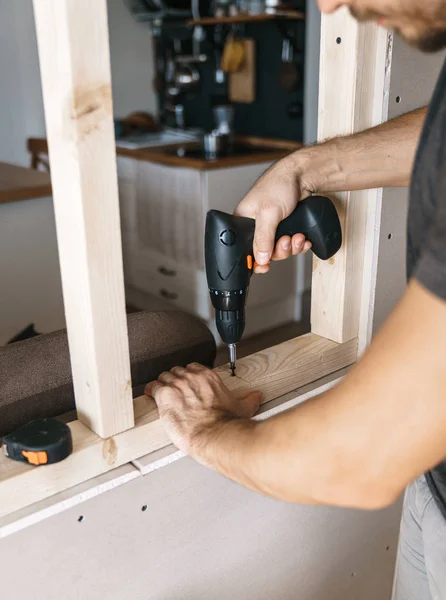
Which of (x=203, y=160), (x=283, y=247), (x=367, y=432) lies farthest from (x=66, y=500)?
(x=203, y=160)

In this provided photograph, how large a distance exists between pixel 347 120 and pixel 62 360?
2.05 feet

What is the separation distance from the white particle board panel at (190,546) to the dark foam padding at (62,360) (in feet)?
0.67

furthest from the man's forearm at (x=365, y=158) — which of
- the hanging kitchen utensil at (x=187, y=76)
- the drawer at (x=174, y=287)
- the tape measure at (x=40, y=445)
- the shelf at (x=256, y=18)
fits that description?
the hanging kitchen utensil at (x=187, y=76)

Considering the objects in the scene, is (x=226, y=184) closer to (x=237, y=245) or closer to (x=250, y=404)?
(x=237, y=245)

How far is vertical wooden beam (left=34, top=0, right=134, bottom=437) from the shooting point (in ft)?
2.31

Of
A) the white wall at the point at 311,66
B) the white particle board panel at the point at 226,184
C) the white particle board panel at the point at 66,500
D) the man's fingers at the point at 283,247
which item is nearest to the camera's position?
the white particle board panel at the point at 66,500

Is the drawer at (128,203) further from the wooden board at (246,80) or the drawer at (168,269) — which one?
the wooden board at (246,80)

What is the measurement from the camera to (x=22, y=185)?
2.44 m

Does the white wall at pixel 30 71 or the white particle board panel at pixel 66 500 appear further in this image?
the white wall at pixel 30 71

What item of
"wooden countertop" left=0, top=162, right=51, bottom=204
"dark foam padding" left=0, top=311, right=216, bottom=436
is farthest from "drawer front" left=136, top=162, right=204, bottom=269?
"dark foam padding" left=0, top=311, right=216, bottom=436

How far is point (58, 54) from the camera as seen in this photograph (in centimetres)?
71

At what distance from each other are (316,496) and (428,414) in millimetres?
174

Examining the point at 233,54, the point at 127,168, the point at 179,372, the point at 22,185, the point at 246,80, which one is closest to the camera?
the point at 179,372

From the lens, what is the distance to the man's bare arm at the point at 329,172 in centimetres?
106
